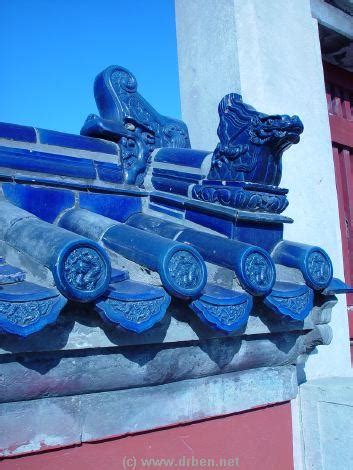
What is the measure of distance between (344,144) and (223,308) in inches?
97.0

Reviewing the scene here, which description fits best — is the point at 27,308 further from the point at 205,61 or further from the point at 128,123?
the point at 205,61

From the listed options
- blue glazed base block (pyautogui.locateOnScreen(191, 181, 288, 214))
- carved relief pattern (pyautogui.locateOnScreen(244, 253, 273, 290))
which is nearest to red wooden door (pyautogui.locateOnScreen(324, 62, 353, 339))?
blue glazed base block (pyautogui.locateOnScreen(191, 181, 288, 214))

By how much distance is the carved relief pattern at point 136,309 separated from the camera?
1207mm

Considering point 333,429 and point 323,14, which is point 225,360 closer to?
point 333,429

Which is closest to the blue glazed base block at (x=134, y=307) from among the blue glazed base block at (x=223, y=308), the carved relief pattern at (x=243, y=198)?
the blue glazed base block at (x=223, y=308)

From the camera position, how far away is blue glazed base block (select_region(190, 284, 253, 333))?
4.41 ft

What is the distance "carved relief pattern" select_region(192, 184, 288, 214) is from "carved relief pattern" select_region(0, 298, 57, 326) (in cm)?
96

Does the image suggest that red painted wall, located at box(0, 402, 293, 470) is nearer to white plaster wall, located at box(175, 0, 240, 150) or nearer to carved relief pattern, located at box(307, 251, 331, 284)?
carved relief pattern, located at box(307, 251, 331, 284)

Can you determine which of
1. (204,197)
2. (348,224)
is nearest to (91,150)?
(204,197)

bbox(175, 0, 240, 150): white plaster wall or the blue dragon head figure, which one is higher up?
bbox(175, 0, 240, 150): white plaster wall

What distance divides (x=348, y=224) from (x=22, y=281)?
2.69 m

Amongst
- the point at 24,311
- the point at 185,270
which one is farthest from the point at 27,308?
the point at 185,270

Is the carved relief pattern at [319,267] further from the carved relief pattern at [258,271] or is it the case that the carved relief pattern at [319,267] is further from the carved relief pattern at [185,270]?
the carved relief pattern at [185,270]

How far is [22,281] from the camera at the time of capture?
1.21 m
